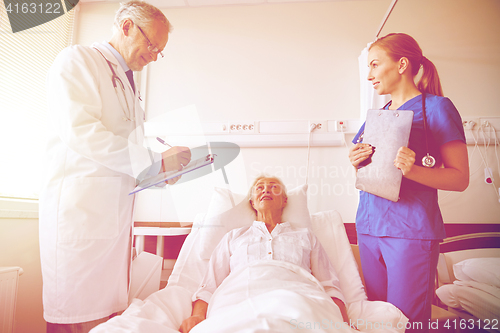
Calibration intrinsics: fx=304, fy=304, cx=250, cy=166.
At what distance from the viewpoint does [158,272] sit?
157 cm

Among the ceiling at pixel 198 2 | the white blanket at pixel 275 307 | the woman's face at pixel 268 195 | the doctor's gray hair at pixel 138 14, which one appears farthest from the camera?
the ceiling at pixel 198 2

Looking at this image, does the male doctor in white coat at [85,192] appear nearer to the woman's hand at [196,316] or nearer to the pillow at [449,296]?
the woman's hand at [196,316]

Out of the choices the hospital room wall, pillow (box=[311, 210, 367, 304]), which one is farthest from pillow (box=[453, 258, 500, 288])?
pillow (box=[311, 210, 367, 304])

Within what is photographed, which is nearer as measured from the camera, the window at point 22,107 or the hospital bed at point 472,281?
the hospital bed at point 472,281

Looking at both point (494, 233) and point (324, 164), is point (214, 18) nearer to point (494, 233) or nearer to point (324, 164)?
point (324, 164)

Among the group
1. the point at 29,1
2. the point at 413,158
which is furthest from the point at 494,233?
the point at 29,1

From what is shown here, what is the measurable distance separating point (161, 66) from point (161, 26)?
4.05 feet

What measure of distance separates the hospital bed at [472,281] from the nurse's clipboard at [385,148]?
0.76 m

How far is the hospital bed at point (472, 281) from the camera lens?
1407mm

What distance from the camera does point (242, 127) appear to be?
7.84 feet

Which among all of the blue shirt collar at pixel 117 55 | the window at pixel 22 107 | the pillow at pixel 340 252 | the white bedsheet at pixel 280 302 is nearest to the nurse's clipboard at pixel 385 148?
the white bedsheet at pixel 280 302

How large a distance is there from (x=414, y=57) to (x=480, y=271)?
4.01 feet

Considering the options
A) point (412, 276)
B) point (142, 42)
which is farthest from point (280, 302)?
point (142, 42)

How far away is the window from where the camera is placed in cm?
175
